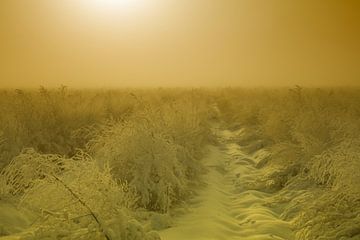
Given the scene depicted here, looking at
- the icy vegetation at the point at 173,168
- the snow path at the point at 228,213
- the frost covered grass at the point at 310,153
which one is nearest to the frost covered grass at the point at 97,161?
the icy vegetation at the point at 173,168

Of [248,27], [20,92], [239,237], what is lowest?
[239,237]

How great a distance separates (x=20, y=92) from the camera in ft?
16.2

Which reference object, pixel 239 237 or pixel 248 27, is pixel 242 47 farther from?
pixel 239 237

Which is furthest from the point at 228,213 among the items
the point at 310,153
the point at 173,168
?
the point at 310,153

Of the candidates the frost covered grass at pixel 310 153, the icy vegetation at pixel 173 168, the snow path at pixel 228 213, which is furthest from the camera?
the snow path at pixel 228 213

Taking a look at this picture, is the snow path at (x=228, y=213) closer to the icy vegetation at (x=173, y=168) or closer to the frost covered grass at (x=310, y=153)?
the icy vegetation at (x=173, y=168)

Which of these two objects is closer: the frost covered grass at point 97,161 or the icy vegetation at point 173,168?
the frost covered grass at point 97,161

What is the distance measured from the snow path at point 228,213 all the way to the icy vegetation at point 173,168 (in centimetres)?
1

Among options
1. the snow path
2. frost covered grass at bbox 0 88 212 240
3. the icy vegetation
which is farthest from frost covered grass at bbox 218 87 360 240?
frost covered grass at bbox 0 88 212 240

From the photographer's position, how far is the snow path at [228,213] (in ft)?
10.2

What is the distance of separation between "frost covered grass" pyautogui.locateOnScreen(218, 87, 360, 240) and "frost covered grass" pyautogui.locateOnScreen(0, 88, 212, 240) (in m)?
0.66

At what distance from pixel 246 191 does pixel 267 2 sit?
200 cm

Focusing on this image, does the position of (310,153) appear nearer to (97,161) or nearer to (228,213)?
(228,213)

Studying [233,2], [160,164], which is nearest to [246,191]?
[160,164]
